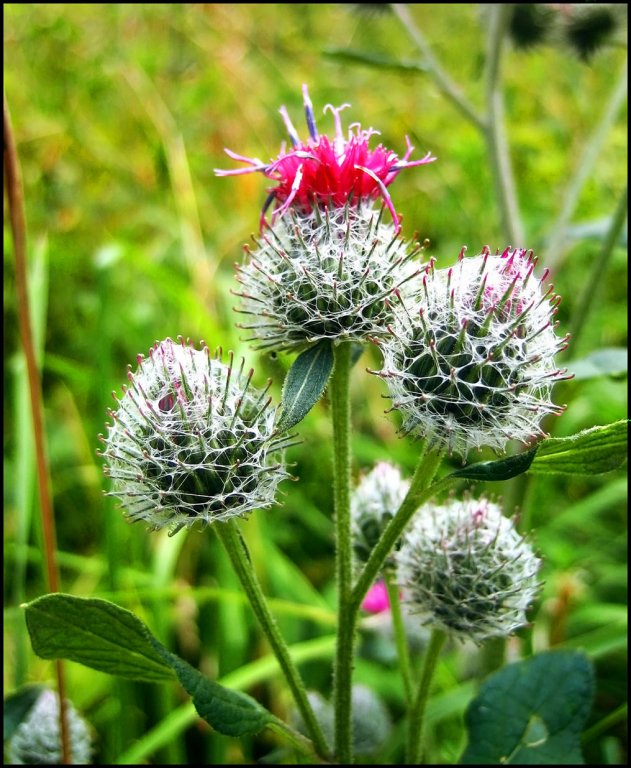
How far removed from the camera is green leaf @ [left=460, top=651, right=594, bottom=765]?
174 cm

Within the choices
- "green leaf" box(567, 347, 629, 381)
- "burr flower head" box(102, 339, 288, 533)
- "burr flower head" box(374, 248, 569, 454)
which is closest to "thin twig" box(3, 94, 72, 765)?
"burr flower head" box(102, 339, 288, 533)

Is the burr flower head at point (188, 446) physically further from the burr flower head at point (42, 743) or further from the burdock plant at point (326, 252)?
the burr flower head at point (42, 743)

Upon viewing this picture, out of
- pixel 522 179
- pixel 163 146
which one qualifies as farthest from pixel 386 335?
pixel 522 179

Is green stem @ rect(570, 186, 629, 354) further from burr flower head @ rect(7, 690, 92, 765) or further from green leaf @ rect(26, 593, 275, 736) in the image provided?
burr flower head @ rect(7, 690, 92, 765)

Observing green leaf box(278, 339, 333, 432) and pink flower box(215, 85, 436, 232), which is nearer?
green leaf box(278, 339, 333, 432)

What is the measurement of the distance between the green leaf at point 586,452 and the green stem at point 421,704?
55 centimetres

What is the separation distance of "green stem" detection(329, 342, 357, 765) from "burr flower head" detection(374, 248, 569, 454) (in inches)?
7.1

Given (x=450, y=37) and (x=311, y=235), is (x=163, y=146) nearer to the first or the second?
(x=450, y=37)

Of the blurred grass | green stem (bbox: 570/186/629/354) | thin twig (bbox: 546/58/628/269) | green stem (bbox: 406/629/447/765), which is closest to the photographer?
green stem (bbox: 406/629/447/765)

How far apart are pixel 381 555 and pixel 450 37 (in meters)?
5.78

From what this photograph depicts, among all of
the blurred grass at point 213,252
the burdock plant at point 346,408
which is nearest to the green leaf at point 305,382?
the burdock plant at point 346,408

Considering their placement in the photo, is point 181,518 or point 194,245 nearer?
point 181,518

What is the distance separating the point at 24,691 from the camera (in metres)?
2.04

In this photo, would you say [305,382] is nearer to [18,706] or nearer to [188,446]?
[188,446]
